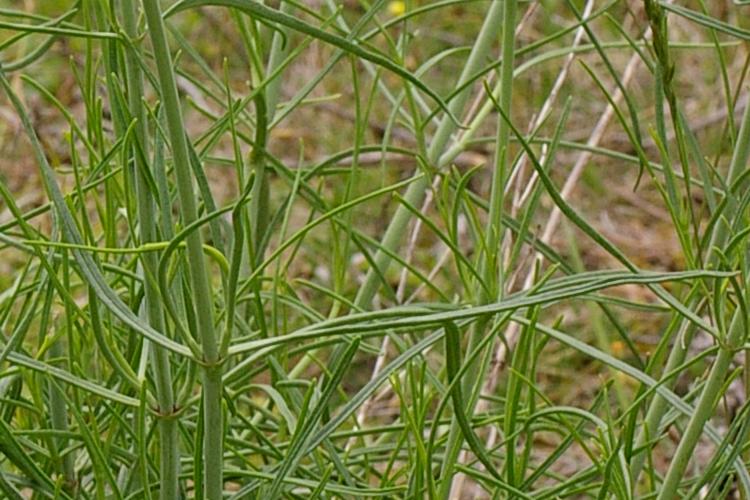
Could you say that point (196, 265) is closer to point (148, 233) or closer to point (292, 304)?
point (148, 233)

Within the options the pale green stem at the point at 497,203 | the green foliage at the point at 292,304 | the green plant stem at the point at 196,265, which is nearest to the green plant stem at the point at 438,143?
the green foliage at the point at 292,304

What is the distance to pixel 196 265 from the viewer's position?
2.10 feet

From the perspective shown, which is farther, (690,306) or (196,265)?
(690,306)

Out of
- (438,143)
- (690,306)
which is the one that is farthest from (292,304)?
(690,306)

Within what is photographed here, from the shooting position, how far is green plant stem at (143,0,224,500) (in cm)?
58

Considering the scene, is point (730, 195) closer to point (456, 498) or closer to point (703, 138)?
point (456, 498)

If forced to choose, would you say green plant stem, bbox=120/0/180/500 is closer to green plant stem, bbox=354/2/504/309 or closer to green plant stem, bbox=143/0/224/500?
green plant stem, bbox=143/0/224/500

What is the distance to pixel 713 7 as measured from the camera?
2.95m

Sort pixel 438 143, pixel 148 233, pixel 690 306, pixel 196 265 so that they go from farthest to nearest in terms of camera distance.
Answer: pixel 438 143 → pixel 690 306 → pixel 148 233 → pixel 196 265

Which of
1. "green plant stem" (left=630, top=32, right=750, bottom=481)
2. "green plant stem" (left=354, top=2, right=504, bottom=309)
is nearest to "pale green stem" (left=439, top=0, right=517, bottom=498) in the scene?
"green plant stem" (left=630, top=32, right=750, bottom=481)

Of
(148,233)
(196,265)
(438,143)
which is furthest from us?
(438,143)

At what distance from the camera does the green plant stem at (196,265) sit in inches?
22.8

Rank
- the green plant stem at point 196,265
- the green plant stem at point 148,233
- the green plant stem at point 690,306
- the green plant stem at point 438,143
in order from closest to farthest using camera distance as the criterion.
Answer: the green plant stem at point 196,265
the green plant stem at point 148,233
the green plant stem at point 690,306
the green plant stem at point 438,143

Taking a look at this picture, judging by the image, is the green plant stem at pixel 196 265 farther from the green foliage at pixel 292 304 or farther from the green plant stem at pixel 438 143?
the green plant stem at pixel 438 143
